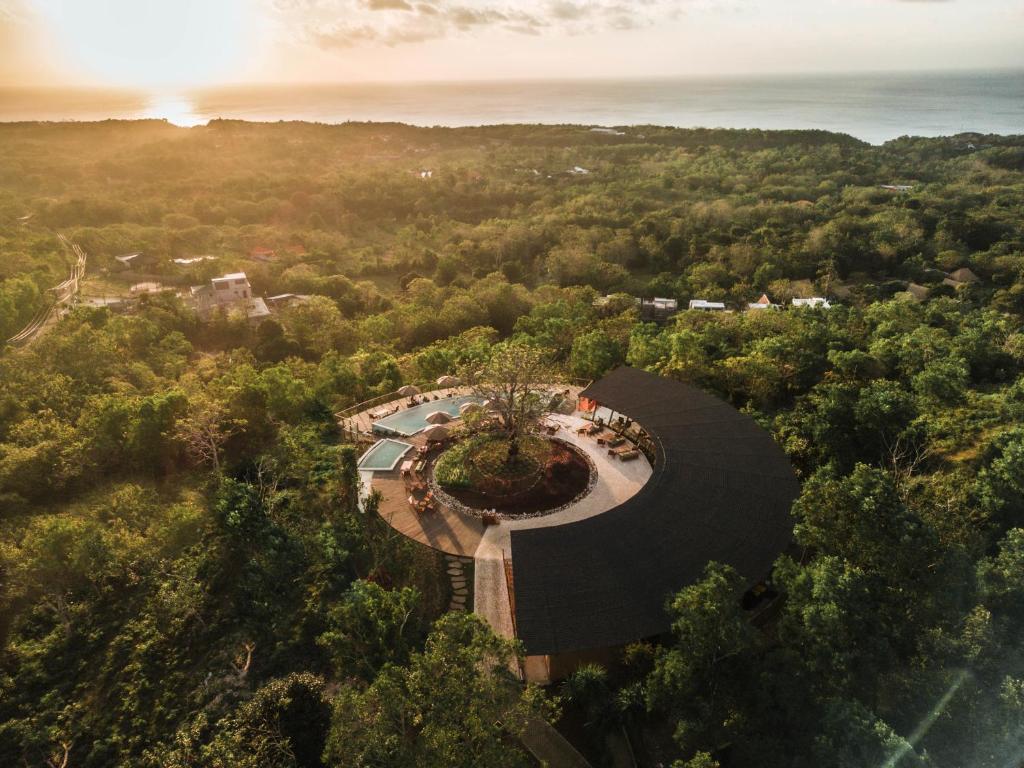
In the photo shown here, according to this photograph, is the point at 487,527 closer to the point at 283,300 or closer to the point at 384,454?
the point at 384,454

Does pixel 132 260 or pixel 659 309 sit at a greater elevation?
pixel 132 260

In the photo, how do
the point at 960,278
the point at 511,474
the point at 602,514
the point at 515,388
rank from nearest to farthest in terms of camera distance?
the point at 602,514, the point at 511,474, the point at 515,388, the point at 960,278

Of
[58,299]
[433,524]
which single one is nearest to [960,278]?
[433,524]

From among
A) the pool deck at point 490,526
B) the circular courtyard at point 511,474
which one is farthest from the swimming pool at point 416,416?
the circular courtyard at point 511,474

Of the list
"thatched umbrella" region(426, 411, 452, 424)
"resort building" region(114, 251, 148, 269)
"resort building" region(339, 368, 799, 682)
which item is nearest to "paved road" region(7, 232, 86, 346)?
"resort building" region(114, 251, 148, 269)

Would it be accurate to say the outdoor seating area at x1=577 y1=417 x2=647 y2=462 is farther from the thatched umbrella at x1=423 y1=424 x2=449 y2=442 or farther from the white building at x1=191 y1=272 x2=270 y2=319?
the white building at x1=191 y1=272 x2=270 y2=319

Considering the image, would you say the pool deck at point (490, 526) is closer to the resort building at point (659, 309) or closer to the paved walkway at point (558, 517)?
the paved walkway at point (558, 517)
